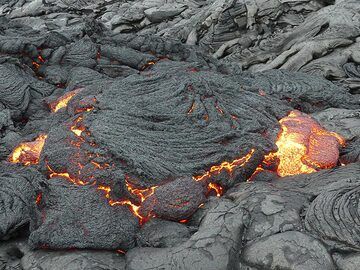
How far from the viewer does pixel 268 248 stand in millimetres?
3949

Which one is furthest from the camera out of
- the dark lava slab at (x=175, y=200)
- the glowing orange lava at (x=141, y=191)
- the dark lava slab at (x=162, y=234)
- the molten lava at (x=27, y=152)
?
the molten lava at (x=27, y=152)

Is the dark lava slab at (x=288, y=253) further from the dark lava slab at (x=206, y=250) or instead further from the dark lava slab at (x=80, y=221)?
the dark lava slab at (x=80, y=221)

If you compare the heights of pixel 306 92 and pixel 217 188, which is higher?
pixel 217 188

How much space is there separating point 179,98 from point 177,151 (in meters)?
1.16

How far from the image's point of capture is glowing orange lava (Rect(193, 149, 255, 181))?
210 inches

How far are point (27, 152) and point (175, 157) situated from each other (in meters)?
2.30

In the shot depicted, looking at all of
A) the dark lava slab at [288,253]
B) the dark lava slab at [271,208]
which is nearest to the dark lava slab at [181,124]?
the dark lava slab at [271,208]

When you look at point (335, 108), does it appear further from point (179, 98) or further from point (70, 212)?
point (70, 212)

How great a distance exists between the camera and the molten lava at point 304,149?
569cm

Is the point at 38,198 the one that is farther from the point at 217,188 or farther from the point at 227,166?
the point at 227,166

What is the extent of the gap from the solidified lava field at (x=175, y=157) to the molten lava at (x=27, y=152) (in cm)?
3

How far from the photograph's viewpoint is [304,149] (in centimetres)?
584

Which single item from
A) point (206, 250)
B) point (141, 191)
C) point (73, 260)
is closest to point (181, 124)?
point (141, 191)

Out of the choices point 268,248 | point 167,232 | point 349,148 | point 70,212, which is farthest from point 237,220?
point 349,148
